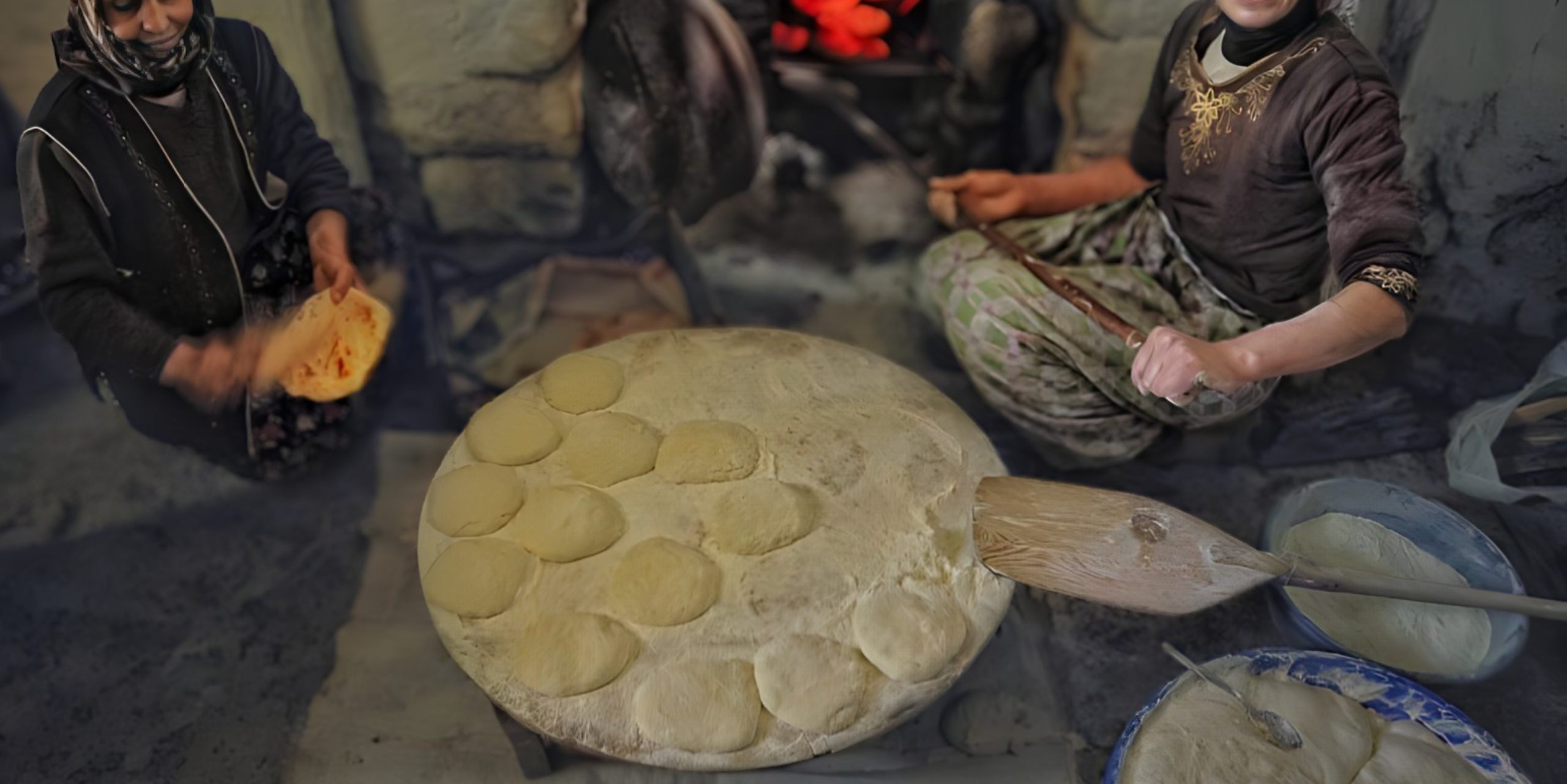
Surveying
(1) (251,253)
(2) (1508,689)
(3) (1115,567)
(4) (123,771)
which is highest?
(1) (251,253)

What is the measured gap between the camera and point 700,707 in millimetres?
1711

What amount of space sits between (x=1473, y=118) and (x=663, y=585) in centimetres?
238

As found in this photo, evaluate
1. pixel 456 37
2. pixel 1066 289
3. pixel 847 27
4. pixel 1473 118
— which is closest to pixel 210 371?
pixel 456 37

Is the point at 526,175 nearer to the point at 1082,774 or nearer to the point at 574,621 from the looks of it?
the point at 574,621

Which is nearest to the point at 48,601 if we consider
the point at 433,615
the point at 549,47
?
the point at 433,615

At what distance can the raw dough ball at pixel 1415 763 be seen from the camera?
189 centimetres

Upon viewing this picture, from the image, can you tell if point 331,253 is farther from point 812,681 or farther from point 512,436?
point 812,681

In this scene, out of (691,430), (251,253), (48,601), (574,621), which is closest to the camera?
(574,621)

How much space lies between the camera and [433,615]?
185 centimetres

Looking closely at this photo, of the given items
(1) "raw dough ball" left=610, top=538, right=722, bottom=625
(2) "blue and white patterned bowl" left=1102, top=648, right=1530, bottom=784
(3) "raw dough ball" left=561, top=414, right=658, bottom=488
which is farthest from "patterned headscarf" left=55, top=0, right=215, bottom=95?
(2) "blue and white patterned bowl" left=1102, top=648, right=1530, bottom=784

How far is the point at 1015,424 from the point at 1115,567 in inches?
34.9

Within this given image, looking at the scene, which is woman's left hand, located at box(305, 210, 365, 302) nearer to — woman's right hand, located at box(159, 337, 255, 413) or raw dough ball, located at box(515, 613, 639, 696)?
woman's right hand, located at box(159, 337, 255, 413)

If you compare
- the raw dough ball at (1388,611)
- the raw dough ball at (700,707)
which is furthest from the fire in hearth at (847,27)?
the raw dough ball at (700,707)

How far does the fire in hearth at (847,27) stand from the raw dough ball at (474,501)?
5.69 ft
